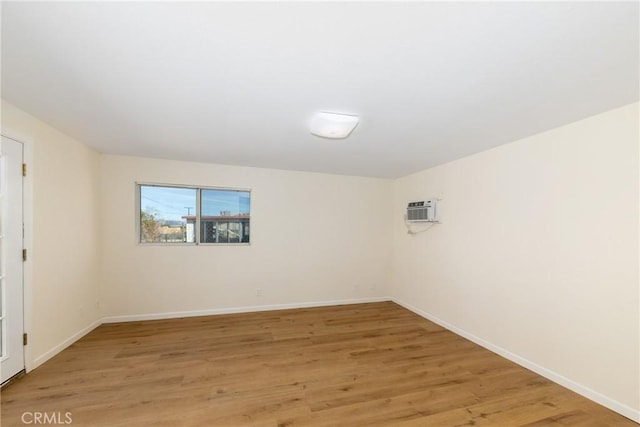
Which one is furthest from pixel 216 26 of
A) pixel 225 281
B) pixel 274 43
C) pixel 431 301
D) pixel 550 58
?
pixel 431 301

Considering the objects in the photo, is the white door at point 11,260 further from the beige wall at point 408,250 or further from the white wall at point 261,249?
the white wall at point 261,249

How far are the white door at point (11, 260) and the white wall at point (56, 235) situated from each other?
2.5 inches

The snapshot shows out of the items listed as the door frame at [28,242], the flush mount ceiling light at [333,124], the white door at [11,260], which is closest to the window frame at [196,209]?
the door frame at [28,242]

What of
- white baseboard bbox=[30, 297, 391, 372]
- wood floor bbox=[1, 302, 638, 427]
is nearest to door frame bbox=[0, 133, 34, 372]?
white baseboard bbox=[30, 297, 391, 372]

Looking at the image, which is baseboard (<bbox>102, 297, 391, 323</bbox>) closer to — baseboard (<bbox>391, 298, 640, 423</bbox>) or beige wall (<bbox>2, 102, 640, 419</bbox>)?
beige wall (<bbox>2, 102, 640, 419</bbox>)

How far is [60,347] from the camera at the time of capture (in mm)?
2621

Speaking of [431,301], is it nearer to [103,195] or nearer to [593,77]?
[593,77]

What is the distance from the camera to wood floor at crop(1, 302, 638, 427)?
1807mm

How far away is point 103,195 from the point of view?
11.1 ft

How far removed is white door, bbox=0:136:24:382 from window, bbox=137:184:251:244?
4.79 feet

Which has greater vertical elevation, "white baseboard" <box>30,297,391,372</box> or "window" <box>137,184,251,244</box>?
"window" <box>137,184,251,244</box>

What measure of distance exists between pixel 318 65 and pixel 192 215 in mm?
3205

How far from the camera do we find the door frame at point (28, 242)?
7.20 ft

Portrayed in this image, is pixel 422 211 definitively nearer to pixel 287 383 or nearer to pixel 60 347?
pixel 287 383
